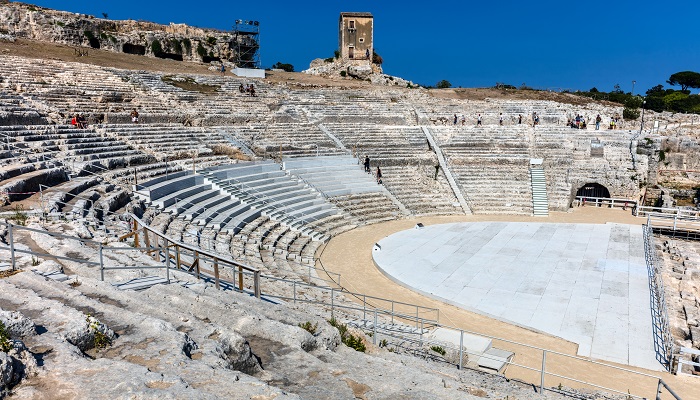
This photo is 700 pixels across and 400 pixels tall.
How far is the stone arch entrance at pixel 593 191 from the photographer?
26.0 meters

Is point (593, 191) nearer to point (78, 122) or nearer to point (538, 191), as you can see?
point (538, 191)

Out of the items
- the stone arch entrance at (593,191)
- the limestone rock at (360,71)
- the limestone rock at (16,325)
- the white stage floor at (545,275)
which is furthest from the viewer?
the limestone rock at (360,71)

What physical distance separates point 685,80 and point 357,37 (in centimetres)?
4530

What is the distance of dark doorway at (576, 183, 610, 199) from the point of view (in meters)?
26.0

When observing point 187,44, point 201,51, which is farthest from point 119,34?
point 201,51

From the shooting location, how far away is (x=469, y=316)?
11.0 metres

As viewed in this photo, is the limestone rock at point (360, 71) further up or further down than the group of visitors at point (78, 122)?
further up

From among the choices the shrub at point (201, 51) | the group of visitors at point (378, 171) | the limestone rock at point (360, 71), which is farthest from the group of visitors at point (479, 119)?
the shrub at point (201, 51)

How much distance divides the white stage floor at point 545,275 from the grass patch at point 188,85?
60.9 ft

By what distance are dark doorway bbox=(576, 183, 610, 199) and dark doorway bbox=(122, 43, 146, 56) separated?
121 ft

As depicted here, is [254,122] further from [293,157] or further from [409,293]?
[409,293]

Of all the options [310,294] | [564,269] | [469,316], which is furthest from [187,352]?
[564,269]

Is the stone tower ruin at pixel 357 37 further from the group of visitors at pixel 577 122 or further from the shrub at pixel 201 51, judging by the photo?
the group of visitors at pixel 577 122

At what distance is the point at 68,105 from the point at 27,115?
3276 mm
